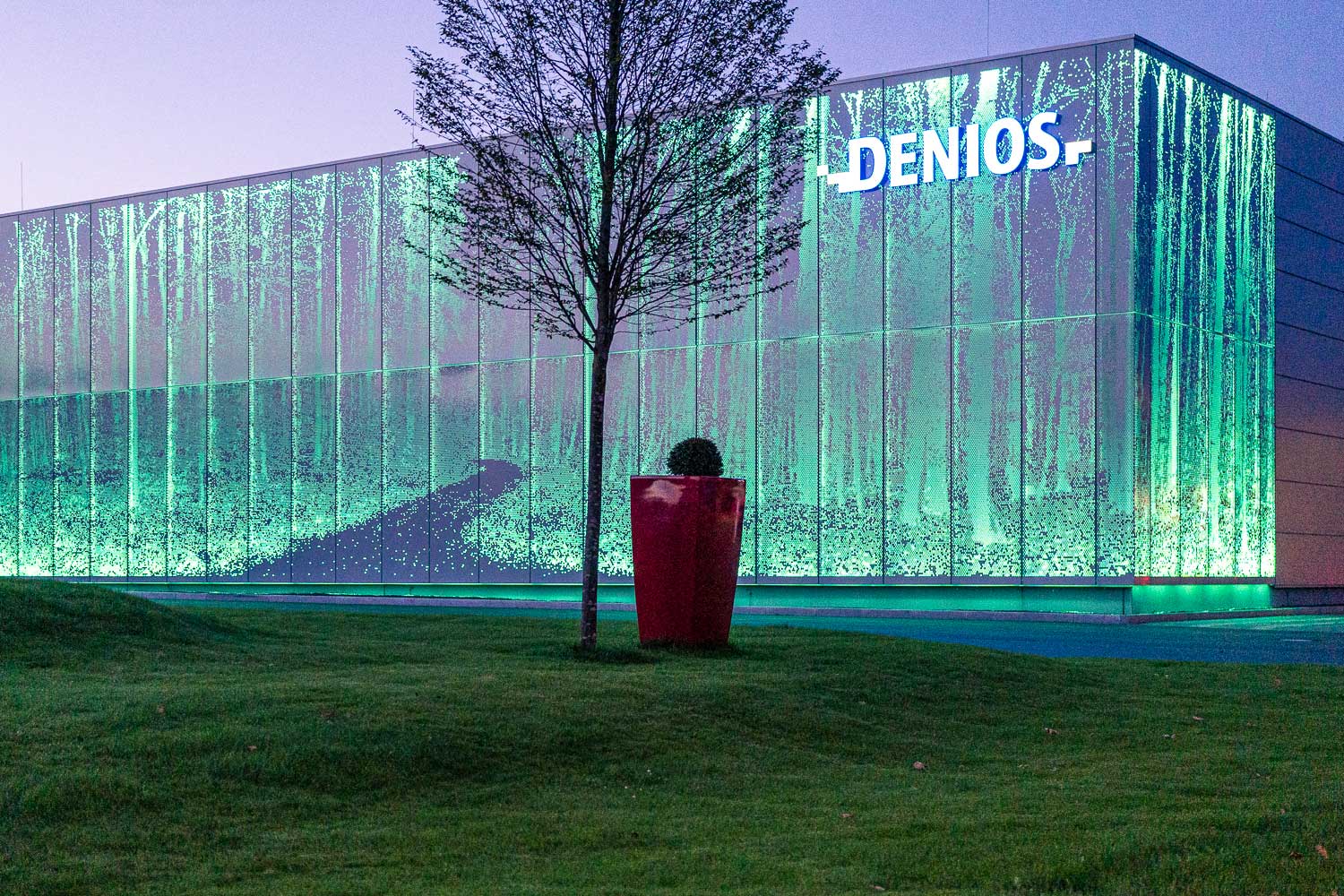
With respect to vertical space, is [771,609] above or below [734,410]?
below

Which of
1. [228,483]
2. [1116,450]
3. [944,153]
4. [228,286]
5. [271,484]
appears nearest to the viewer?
[1116,450]

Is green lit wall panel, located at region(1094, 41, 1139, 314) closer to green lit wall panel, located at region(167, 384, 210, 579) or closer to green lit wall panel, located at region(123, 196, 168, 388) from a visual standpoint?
green lit wall panel, located at region(167, 384, 210, 579)

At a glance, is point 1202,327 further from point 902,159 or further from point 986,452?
point 902,159

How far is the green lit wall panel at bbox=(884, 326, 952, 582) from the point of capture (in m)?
29.7

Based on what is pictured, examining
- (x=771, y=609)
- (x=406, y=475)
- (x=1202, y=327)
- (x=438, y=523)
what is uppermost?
(x=1202, y=327)

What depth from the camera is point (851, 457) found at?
30938 millimetres

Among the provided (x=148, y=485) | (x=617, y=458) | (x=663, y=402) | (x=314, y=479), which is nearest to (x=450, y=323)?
(x=314, y=479)

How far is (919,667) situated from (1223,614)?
1746cm

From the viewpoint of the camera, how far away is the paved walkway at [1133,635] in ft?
64.4

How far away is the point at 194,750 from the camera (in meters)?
8.87

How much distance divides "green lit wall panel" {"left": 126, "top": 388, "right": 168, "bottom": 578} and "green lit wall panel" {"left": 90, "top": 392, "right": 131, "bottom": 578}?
23 cm

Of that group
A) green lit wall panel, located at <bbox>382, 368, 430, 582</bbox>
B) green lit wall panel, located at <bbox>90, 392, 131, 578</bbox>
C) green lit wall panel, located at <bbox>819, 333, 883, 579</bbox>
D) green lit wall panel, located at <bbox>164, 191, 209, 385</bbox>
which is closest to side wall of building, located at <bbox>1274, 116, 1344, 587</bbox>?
green lit wall panel, located at <bbox>819, 333, 883, 579</bbox>

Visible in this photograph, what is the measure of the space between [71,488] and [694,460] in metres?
31.2

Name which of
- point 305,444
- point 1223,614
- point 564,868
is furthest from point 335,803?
point 305,444
